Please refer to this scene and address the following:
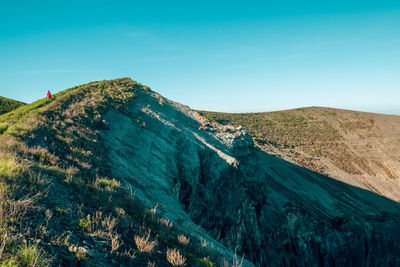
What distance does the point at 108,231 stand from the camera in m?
5.16

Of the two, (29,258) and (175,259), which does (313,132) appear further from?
→ (29,258)

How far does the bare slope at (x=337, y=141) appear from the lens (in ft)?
138

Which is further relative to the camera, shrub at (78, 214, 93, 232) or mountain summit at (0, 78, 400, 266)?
shrub at (78, 214, 93, 232)

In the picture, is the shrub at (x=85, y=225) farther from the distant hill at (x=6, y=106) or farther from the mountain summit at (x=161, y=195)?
the distant hill at (x=6, y=106)

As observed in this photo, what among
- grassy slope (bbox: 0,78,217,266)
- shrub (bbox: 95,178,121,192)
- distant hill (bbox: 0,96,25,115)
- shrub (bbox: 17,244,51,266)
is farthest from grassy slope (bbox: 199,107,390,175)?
shrub (bbox: 17,244,51,266)

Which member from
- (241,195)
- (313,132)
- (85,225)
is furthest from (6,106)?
(313,132)

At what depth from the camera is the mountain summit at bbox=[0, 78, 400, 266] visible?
479cm

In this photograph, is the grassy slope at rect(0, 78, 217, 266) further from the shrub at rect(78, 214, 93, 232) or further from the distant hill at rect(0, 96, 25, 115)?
the distant hill at rect(0, 96, 25, 115)

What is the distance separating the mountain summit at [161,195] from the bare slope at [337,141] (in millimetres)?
922

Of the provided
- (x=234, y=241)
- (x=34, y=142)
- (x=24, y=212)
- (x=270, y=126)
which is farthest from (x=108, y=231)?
(x=270, y=126)

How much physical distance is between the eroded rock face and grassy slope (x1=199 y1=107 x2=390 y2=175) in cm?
1061

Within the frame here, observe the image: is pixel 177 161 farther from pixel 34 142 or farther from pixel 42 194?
pixel 42 194

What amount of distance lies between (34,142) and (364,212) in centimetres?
4067

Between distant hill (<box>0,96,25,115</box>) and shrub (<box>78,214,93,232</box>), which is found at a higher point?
distant hill (<box>0,96,25,115</box>)
